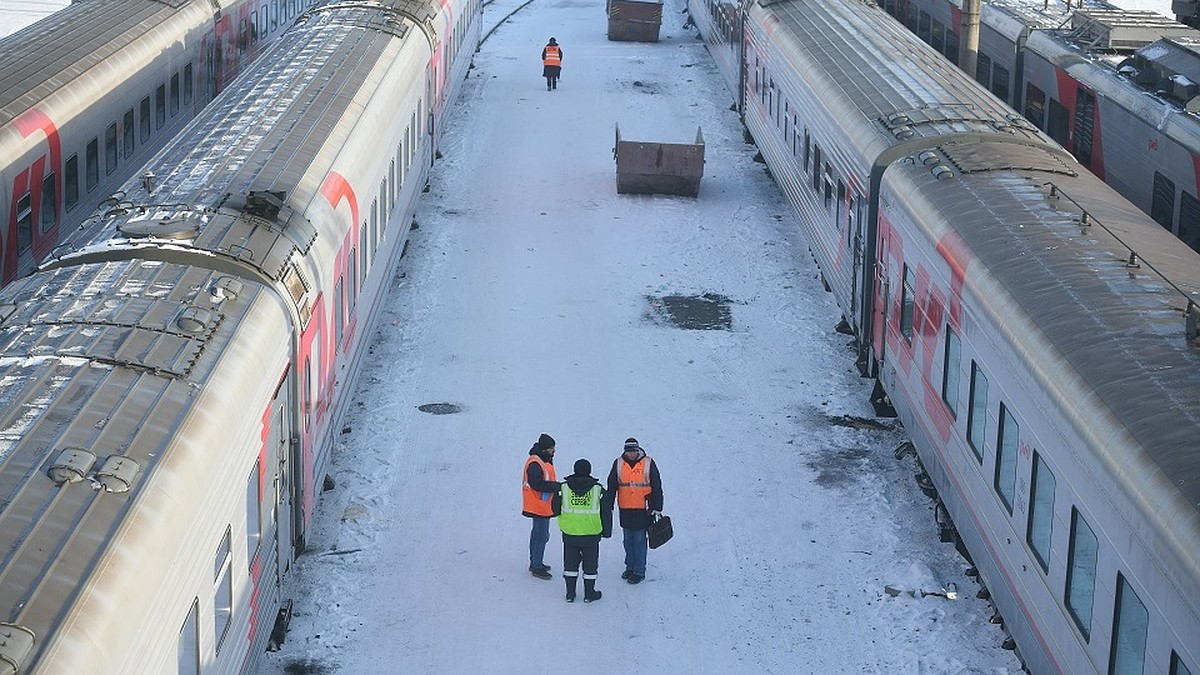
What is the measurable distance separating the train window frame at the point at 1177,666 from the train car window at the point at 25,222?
11343mm

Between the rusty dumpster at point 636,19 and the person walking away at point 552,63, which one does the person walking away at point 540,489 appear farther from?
the rusty dumpster at point 636,19

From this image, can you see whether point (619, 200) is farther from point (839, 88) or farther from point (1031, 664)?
point (1031, 664)

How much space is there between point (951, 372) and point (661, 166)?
524 inches

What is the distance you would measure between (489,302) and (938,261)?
8.36 m

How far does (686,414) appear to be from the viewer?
17.6m

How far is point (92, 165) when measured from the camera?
18.8 meters

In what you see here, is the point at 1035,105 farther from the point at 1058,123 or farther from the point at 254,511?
the point at 254,511

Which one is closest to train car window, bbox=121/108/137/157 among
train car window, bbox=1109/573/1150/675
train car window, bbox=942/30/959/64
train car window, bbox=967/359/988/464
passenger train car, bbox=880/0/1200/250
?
passenger train car, bbox=880/0/1200/250

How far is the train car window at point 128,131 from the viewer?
2044cm

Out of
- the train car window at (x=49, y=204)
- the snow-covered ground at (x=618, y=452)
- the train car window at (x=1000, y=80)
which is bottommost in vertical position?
the snow-covered ground at (x=618, y=452)

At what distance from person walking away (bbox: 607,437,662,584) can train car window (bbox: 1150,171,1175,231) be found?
6230mm

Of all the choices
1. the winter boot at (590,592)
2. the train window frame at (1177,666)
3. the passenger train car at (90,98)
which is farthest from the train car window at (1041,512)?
the passenger train car at (90,98)

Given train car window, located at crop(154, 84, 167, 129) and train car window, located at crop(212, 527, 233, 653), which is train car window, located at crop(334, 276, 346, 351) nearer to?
train car window, located at crop(212, 527, 233, 653)

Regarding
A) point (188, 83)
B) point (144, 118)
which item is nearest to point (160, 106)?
point (144, 118)
